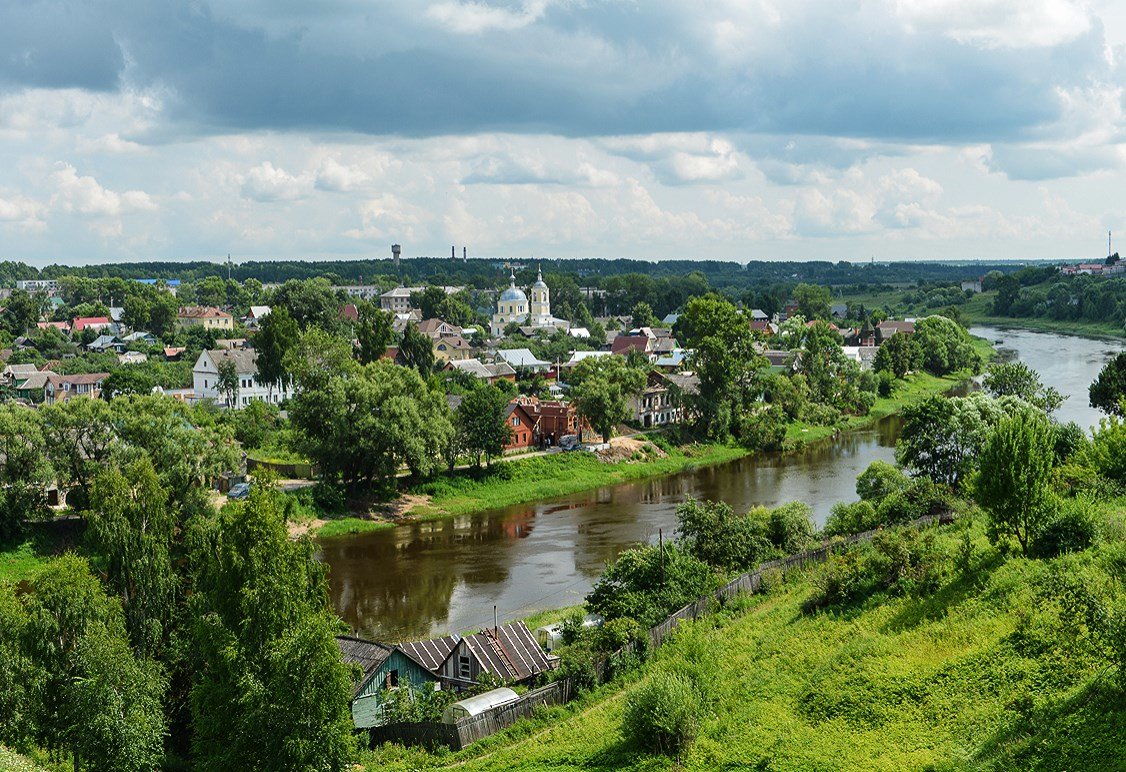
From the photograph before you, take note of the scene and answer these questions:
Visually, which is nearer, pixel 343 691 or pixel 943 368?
pixel 343 691

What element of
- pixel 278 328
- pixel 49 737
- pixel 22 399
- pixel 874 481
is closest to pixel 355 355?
pixel 278 328

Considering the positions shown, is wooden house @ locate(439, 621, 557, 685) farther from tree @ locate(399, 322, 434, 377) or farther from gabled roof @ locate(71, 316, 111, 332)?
gabled roof @ locate(71, 316, 111, 332)

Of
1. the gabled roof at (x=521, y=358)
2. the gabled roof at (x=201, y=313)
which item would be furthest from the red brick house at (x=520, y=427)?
the gabled roof at (x=201, y=313)

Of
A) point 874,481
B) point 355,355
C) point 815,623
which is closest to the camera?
point 815,623

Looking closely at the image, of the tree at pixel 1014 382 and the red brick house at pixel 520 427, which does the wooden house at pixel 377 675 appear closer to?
the red brick house at pixel 520 427

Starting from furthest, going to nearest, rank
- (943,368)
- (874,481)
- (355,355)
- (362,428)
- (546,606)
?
(943,368), (355,355), (362,428), (874,481), (546,606)

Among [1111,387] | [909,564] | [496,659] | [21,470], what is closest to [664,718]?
[496,659]

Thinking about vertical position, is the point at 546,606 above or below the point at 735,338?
below

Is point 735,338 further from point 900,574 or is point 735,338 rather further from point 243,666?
point 243,666
